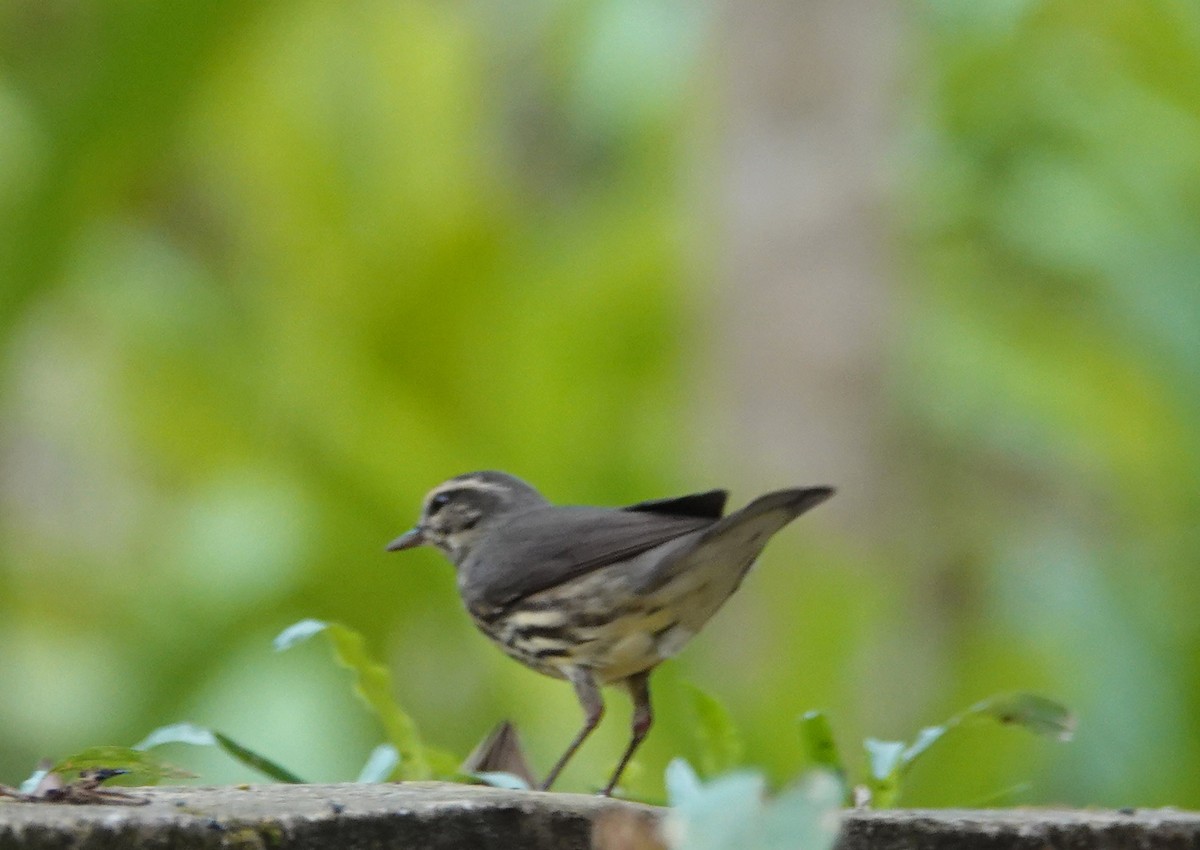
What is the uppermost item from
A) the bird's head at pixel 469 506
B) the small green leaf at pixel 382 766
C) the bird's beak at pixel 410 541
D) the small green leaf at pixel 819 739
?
the bird's head at pixel 469 506

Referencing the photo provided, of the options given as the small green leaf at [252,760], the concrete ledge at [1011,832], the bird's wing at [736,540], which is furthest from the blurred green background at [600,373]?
the concrete ledge at [1011,832]

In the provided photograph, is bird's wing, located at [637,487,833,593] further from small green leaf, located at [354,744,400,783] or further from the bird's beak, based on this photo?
the bird's beak

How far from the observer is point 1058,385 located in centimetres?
749

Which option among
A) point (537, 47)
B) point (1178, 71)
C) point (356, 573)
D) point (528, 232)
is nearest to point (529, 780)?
point (356, 573)

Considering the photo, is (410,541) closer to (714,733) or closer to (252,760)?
(714,733)

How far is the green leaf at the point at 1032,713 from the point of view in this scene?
8.47 feet

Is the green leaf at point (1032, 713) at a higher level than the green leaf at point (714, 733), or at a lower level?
higher

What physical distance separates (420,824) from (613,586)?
1.40 m

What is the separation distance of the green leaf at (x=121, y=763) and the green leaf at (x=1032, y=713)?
1.13 metres

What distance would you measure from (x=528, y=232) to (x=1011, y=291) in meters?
2.63

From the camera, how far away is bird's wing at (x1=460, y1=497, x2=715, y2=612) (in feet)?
10.2

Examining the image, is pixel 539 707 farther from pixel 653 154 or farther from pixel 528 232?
pixel 653 154

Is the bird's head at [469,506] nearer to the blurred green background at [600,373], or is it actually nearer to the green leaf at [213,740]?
the blurred green background at [600,373]

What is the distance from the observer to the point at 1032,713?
2.61 metres
